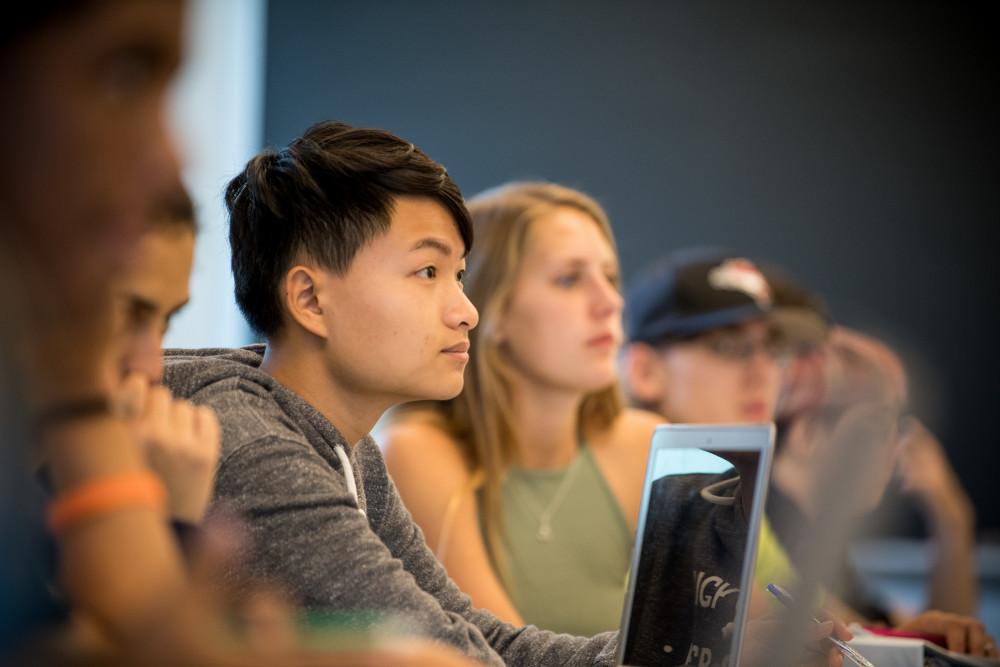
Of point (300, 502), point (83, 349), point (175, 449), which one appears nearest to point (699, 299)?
point (300, 502)

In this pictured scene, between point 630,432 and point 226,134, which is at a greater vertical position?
point 226,134

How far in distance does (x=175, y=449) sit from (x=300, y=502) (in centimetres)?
18

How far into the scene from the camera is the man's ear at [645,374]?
217 cm

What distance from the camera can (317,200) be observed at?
41.3 inches

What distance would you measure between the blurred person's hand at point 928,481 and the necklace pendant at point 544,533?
2.49 feet

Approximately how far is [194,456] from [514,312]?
113cm

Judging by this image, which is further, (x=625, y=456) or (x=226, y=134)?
(x=226, y=134)

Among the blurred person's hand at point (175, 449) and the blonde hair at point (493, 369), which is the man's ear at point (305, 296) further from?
the blonde hair at point (493, 369)

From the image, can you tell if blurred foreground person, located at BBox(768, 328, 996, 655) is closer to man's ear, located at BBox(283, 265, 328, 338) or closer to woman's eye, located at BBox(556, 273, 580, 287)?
woman's eye, located at BBox(556, 273, 580, 287)

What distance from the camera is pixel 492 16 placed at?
138 inches

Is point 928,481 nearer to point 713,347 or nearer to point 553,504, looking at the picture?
point 713,347

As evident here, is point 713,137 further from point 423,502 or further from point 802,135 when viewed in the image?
point 423,502

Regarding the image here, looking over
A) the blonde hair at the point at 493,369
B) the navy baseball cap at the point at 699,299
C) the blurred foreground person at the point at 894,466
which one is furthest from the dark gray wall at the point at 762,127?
the blonde hair at the point at 493,369

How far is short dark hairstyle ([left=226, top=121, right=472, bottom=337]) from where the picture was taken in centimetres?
104
